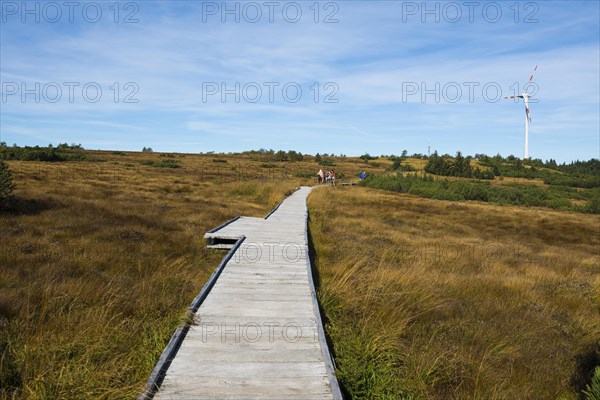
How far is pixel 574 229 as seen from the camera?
22969mm

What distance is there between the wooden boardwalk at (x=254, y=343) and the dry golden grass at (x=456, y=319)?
0.36 m

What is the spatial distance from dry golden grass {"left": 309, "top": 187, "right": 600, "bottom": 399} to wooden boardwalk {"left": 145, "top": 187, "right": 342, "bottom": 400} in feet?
1.18

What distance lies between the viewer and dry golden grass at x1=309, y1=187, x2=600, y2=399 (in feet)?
13.6

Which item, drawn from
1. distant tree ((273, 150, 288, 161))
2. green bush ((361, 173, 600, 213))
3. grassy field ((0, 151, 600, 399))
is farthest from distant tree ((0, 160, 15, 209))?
distant tree ((273, 150, 288, 161))

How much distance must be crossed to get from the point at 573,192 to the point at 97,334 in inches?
2175

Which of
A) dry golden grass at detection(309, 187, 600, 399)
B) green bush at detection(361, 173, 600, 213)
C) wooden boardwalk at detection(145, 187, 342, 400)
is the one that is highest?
green bush at detection(361, 173, 600, 213)

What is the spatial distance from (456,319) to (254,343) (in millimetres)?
3440

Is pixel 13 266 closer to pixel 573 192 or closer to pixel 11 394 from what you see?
pixel 11 394

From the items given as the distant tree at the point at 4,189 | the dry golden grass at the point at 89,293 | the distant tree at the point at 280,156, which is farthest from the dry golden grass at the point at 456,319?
the distant tree at the point at 280,156

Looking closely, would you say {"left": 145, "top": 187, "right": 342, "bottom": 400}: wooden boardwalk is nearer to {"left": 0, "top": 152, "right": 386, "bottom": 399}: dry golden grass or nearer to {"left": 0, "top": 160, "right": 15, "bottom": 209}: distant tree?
{"left": 0, "top": 152, "right": 386, "bottom": 399}: dry golden grass

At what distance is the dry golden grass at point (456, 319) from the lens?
4.15m

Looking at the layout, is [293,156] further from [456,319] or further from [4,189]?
[456,319]

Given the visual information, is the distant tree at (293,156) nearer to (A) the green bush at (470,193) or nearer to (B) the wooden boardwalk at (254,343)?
(A) the green bush at (470,193)

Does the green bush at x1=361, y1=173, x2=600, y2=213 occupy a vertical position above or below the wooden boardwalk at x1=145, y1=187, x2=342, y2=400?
above
